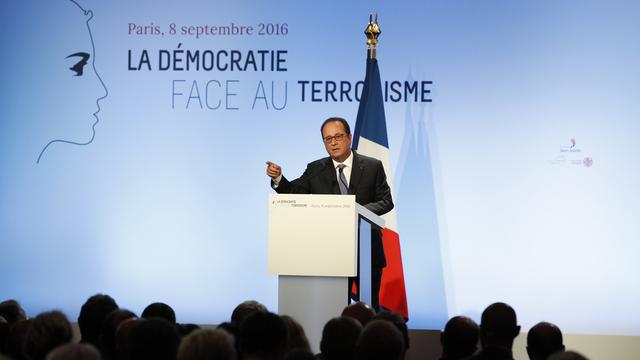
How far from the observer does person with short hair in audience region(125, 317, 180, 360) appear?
3.38 meters

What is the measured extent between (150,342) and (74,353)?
56cm

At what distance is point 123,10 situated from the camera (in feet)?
26.9

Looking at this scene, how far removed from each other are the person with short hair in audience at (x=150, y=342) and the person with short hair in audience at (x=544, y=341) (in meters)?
1.73

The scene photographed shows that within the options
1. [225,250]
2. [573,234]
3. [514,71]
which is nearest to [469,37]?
[514,71]

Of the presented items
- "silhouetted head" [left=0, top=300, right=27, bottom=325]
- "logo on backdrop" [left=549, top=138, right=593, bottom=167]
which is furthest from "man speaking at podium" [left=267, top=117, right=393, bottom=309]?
"silhouetted head" [left=0, top=300, right=27, bottom=325]

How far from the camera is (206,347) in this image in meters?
3.08

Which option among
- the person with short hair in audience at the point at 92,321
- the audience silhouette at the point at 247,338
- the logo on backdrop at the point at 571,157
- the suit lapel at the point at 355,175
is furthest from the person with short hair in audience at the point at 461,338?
the logo on backdrop at the point at 571,157

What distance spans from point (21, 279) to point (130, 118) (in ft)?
5.73

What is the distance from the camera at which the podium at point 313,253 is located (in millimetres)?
5234

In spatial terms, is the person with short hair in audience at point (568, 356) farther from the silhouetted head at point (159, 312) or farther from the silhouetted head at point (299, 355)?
the silhouetted head at point (159, 312)

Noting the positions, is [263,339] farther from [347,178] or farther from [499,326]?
[347,178]

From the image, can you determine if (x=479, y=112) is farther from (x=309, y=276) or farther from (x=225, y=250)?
(x=309, y=276)

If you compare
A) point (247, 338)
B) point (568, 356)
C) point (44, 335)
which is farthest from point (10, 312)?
point (568, 356)

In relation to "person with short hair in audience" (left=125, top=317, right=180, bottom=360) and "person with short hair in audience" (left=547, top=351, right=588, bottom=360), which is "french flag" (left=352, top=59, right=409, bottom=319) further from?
"person with short hair in audience" (left=547, top=351, right=588, bottom=360)
